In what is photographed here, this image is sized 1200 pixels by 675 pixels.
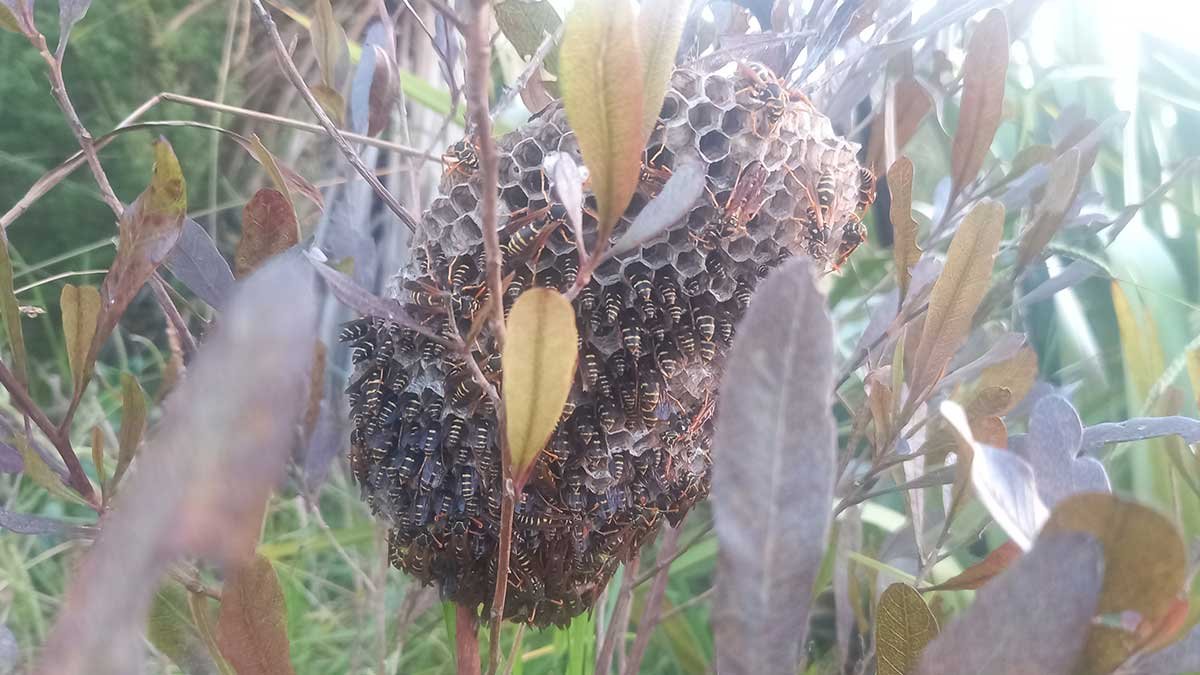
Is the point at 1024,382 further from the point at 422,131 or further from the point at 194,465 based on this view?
the point at 422,131

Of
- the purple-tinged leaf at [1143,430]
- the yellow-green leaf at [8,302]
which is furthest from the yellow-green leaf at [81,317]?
the purple-tinged leaf at [1143,430]

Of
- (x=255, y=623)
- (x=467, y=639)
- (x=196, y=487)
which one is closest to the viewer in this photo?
(x=196, y=487)

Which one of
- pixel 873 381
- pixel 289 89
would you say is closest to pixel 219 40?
pixel 289 89

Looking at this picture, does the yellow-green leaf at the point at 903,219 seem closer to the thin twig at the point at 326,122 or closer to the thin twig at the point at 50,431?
the thin twig at the point at 326,122

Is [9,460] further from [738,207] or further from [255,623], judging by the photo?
[738,207]

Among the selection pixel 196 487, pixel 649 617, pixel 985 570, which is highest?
pixel 196 487

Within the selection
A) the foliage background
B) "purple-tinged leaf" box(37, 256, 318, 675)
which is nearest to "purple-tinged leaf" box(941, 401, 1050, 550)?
"purple-tinged leaf" box(37, 256, 318, 675)

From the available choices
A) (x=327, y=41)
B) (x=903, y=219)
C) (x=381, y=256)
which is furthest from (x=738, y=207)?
(x=381, y=256)
